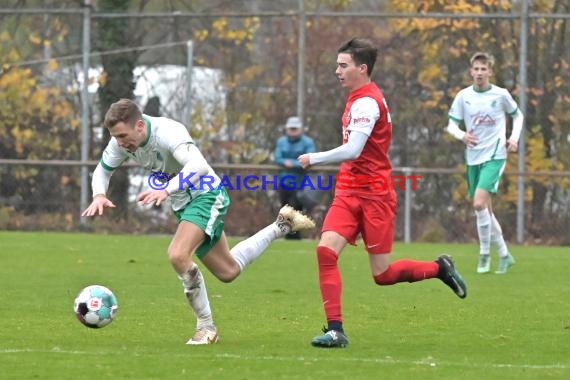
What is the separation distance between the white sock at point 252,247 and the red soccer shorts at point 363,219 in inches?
25.9

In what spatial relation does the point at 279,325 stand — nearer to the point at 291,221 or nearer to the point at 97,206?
the point at 291,221

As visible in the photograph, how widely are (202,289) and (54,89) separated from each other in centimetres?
1246

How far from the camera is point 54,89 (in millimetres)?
19875

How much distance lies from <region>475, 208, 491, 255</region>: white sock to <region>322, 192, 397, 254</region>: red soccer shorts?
17.2ft

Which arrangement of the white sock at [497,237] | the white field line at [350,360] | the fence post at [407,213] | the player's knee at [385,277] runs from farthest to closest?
the fence post at [407,213], the white sock at [497,237], the player's knee at [385,277], the white field line at [350,360]

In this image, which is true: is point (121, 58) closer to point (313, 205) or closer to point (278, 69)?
point (278, 69)

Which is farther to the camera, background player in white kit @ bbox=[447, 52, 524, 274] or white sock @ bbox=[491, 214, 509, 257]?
white sock @ bbox=[491, 214, 509, 257]

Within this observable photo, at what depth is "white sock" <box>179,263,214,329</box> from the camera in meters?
7.86

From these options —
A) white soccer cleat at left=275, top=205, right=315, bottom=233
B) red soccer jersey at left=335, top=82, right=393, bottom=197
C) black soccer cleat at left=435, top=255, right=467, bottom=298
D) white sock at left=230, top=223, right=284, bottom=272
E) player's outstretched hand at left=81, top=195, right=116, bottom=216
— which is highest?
red soccer jersey at left=335, top=82, right=393, bottom=197

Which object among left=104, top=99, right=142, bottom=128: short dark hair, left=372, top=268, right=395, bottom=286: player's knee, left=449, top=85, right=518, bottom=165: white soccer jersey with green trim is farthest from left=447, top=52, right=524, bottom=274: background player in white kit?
left=104, top=99, right=142, bottom=128: short dark hair

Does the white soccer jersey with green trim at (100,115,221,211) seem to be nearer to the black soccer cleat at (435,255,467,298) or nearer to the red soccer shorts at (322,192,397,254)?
the red soccer shorts at (322,192,397,254)

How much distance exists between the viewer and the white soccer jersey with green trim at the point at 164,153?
7910 millimetres

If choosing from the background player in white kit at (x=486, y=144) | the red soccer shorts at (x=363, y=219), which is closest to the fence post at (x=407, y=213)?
the background player in white kit at (x=486, y=144)

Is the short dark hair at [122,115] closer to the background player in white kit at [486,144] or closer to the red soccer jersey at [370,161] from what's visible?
the red soccer jersey at [370,161]
